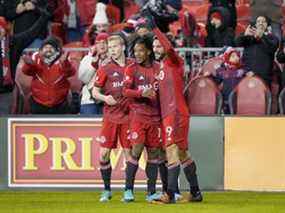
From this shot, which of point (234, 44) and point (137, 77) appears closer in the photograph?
point (137, 77)

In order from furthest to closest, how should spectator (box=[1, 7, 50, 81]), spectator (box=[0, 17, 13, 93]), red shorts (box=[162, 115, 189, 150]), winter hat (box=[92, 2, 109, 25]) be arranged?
winter hat (box=[92, 2, 109, 25]), spectator (box=[1, 7, 50, 81]), spectator (box=[0, 17, 13, 93]), red shorts (box=[162, 115, 189, 150])

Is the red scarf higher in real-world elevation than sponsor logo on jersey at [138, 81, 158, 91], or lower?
higher

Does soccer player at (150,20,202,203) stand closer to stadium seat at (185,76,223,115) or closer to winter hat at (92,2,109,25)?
stadium seat at (185,76,223,115)

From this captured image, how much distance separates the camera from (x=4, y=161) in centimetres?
1875

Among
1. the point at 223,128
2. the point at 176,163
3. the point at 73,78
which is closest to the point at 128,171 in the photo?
the point at 176,163

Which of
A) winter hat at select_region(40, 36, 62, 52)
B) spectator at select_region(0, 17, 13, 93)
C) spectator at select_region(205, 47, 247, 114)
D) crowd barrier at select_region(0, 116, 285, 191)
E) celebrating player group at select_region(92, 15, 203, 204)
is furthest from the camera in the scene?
spectator at select_region(0, 17, 13, 93)

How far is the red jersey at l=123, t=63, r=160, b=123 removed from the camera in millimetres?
15938

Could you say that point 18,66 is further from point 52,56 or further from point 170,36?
point 170,36

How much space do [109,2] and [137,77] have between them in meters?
6.17

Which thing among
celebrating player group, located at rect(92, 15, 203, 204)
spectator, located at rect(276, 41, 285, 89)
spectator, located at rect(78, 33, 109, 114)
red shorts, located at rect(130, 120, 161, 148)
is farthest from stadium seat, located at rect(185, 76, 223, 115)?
red shorts, located at rect(130, 120, 161, 148)

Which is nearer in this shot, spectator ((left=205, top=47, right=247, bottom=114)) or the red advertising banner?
the red advertising banner

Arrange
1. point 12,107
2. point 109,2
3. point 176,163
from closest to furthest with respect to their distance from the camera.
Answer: point 176,163, point 12,107, point 109,2

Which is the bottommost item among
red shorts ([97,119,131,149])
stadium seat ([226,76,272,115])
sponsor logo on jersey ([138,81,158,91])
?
red shorts ([97,119,131,149])

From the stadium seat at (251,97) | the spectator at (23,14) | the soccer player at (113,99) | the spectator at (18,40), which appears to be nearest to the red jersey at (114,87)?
the soccer player at (113,99)
